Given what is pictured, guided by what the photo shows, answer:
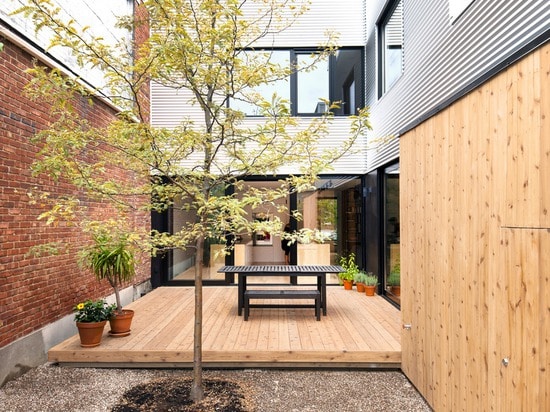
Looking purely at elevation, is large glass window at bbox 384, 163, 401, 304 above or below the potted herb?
above

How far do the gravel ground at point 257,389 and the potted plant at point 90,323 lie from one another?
314mm

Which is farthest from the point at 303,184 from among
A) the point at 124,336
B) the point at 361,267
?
the point at 361,267

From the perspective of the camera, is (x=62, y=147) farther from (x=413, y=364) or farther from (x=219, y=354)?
(x=413, y=364)

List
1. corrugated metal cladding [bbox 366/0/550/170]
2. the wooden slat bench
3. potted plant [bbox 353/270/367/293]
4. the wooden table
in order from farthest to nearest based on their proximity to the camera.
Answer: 1. potted plant [bbox 353/270/367/293]
2. the wooden table
3. the wooden slat bench
4. corrugated metal cladding [bbox 366/0/550/170]

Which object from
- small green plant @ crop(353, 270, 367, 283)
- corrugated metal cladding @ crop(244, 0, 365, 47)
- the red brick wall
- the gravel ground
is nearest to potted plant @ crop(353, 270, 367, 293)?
small green plant @ crop(353, 270, 367, 283)

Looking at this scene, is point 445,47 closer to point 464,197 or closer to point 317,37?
point 464,197

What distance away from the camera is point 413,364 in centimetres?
369

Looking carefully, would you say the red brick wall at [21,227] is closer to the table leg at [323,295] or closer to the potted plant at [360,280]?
the table leg at [323,295]

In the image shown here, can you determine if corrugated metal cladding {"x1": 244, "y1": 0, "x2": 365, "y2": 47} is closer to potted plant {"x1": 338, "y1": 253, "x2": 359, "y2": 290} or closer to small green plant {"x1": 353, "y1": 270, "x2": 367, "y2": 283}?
potted plant {"x1": 338, "y1": 253, "x2": 359, "y2": 290}

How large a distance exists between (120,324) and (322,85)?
598 centimetres

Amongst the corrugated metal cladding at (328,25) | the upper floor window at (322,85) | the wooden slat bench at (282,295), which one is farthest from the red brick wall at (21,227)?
the corrugated metal cladding at (328,25)

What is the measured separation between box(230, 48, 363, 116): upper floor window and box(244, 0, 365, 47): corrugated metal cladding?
0.67 ft

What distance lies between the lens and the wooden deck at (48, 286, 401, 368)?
4070 mm

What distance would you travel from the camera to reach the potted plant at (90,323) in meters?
4.23
